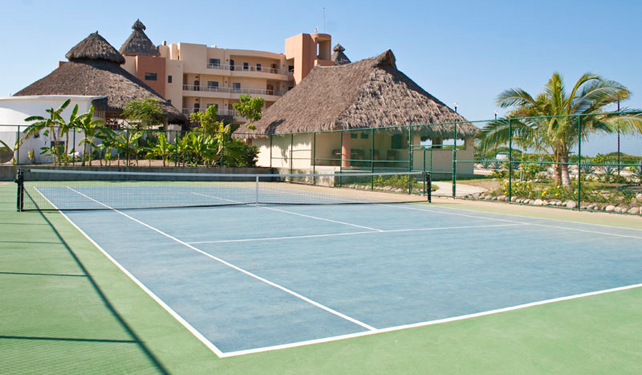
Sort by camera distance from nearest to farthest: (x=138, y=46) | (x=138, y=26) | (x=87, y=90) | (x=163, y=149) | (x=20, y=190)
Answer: (x=20, y=190) < (x=163, y=149) < (x=87, y=90) < (x=138, y=46) < (x=138, y=26)

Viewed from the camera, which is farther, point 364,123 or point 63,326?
point 364,123

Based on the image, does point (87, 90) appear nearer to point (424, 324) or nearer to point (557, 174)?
point (557, 174)

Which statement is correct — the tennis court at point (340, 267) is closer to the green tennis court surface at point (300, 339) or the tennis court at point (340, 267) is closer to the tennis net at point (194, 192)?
the green tennis court surface at point (300, 339)

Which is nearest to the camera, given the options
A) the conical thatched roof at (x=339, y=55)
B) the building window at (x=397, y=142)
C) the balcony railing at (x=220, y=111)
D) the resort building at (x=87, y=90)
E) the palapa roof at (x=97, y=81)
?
the building window at (x=397, y=142)

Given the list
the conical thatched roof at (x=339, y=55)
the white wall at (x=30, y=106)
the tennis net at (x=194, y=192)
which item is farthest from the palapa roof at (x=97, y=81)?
the conical thatched roof at (x=339, y=55)

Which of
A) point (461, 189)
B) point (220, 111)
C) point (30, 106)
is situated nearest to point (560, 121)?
point (461, 189)

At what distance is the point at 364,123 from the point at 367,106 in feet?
4.46

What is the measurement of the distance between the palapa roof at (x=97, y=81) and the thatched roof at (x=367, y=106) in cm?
1067

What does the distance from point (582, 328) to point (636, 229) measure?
822 cm

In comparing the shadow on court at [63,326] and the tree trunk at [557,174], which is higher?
the tree trunk at [557,174]

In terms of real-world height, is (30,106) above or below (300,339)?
above

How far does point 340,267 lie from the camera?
7305 millimetres

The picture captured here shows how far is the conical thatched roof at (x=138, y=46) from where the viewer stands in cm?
5988

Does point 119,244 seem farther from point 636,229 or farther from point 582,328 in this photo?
point 636,229
